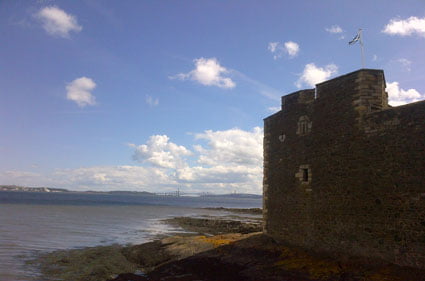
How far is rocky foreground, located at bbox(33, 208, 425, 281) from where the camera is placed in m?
12.8

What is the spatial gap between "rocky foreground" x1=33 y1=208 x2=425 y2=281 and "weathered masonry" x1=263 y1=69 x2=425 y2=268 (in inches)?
27.9

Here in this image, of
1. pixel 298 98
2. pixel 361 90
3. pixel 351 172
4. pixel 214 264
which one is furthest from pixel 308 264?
pixel 298 98

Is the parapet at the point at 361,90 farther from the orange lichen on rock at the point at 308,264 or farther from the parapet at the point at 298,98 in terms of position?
the orange lichen on rock at the point at 308,264

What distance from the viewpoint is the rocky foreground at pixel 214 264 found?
1276 centimetres

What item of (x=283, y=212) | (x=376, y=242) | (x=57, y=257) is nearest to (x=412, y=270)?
(x=376, y=242)

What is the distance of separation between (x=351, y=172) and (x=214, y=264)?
786 centimetres

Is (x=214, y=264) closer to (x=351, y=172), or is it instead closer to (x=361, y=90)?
(x=351, y=172)

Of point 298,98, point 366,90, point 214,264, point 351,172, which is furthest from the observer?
point 298,98

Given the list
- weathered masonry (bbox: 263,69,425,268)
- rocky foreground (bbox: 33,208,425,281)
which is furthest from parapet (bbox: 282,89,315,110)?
rocky foreground (bbox: 33,208,425,281)

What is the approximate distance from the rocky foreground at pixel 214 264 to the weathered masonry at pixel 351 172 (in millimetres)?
709

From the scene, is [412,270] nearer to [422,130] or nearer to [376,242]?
[376,242]

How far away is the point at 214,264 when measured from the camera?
658 inches

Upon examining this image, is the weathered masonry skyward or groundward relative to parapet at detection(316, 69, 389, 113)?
groundward

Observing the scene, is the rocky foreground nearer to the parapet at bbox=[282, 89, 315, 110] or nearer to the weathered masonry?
the weathered masonry
